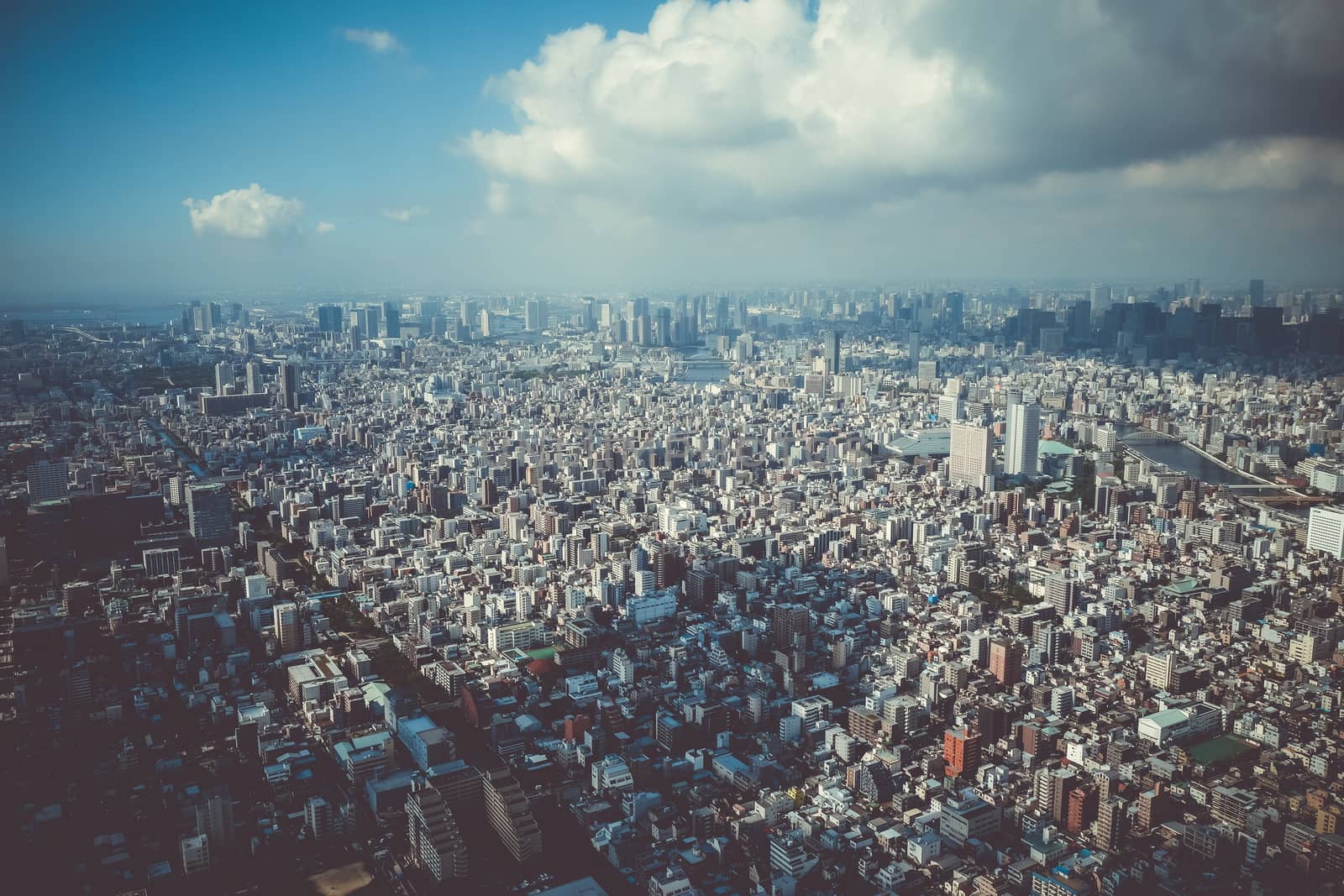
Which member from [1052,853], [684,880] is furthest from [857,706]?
[684,880]

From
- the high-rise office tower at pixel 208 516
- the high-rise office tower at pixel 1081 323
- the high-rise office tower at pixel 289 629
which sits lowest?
the high-rise office tower at pixel 289 629

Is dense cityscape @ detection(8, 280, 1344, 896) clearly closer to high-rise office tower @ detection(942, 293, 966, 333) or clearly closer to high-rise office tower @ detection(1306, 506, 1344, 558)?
high-rise office tower @ detection(1306, 506, 1344, 558)

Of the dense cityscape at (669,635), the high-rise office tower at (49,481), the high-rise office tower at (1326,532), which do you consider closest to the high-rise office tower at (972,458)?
the dense cityscape at (669,635)

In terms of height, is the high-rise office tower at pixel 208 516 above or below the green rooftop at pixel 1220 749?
above

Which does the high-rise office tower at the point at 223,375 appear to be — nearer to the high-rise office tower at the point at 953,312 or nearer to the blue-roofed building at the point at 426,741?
the blue-roofed building at the point at 426,741

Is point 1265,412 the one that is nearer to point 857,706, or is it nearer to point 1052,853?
point 857,706

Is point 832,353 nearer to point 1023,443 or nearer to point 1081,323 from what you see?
point 1081,323

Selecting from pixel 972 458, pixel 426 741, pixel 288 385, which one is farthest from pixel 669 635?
pixel 288 385

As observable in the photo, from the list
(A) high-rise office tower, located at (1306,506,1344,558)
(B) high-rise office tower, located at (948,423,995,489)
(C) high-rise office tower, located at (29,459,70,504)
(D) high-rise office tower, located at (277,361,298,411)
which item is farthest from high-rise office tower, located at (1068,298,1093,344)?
(C) high-rise office tower, located at (29,459,70,504)
